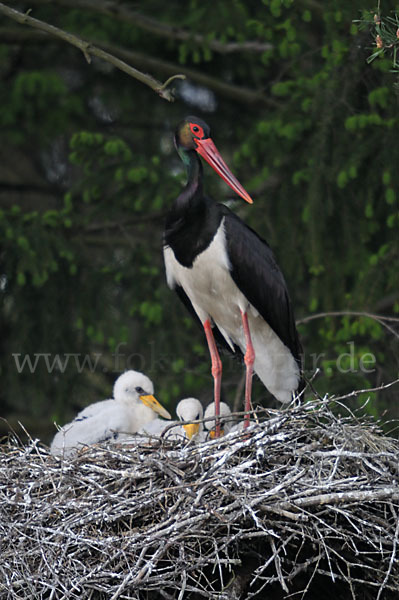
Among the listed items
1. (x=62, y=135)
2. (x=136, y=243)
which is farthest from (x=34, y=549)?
(x=62, y=135)

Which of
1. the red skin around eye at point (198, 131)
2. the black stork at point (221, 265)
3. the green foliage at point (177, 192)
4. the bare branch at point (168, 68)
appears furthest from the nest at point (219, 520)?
the bare branch at point (168, 68)

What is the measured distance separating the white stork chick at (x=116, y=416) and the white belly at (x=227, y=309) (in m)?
0.49

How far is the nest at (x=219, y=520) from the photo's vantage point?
12.9 feet

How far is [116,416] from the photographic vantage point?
5.45 meters

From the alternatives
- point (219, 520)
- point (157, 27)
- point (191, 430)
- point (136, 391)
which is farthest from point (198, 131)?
point (157, 27)

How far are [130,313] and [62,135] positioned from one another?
2.32 m

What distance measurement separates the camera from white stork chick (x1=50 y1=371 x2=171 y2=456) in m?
5.34

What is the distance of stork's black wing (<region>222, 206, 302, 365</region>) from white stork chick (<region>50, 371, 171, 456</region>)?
0.70 meters

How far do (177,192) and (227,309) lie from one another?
1.78 meters

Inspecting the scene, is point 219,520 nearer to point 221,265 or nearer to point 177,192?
point 221,265

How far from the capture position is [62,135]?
9.16 metres

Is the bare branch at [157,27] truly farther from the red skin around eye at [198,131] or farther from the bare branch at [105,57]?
the bare branch at [105,57]

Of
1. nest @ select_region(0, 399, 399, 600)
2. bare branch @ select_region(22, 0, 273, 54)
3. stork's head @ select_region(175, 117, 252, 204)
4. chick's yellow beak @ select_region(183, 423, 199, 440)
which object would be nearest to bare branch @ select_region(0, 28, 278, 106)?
bare branch @ select_region(22, 0, 273, 54)

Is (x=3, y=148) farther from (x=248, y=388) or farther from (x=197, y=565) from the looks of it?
(x=197, y=565)
